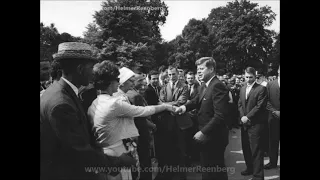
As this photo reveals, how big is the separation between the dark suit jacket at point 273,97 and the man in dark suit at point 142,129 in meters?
2.23

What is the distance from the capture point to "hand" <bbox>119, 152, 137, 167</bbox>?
8.89 feet

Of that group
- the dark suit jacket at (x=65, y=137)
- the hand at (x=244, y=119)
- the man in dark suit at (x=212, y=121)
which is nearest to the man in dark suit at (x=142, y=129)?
the man in dark suit at (x=212, y=121)

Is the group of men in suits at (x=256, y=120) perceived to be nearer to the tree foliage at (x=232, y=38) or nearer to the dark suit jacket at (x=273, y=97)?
the dark suit jacket at (x=273, y=97)

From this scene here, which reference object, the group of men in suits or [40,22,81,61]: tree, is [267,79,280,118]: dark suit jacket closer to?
the group of men in suits

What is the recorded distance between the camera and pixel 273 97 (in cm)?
461

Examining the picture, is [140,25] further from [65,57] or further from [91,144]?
[91,144]

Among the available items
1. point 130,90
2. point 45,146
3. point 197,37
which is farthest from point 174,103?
point 45,146

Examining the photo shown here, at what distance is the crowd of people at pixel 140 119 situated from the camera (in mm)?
2456

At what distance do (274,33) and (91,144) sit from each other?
3610 millimetres

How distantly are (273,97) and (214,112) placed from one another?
4.98 ft

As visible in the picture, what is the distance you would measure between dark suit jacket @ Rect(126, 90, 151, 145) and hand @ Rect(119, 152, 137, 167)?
98 cm

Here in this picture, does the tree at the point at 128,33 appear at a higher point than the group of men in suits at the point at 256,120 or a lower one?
higher

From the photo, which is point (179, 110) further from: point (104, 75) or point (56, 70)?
point (56, 70)

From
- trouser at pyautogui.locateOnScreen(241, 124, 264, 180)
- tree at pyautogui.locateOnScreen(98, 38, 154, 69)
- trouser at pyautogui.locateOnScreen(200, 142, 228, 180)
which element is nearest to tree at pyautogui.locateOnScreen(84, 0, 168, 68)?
tree at pyautogui.locateOnScreen(98, 38, 154, 69)
